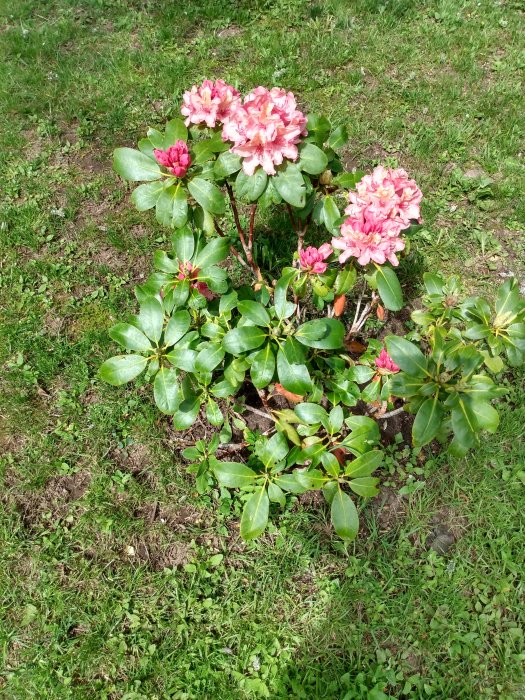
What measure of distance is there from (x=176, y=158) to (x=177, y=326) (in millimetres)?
541

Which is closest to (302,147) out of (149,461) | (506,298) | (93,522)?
(506,298)

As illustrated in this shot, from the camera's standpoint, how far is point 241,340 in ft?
5.42

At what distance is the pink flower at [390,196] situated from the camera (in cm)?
170

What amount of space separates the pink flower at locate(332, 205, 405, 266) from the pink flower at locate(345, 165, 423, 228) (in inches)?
1.0

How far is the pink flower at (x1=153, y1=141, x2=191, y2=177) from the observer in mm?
1739

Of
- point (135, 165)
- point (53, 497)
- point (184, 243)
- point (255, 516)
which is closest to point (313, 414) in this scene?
point (255, 516)

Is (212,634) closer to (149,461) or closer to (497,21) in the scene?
(149,461)

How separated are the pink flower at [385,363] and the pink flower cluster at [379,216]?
0.38m

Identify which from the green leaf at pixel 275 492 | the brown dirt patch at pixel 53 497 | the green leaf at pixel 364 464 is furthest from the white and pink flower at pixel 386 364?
the brown dirt patch at pixel 53 497

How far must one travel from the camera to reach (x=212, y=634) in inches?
84.0

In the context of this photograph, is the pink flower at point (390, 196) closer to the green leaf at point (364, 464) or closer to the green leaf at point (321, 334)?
the green leaf at point (321, 334)

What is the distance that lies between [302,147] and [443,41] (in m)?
3.48

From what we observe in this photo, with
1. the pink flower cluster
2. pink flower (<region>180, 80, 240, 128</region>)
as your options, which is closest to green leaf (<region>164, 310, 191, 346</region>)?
the pink flower cluster

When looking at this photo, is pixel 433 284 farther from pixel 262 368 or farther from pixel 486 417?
pixel 262 368
